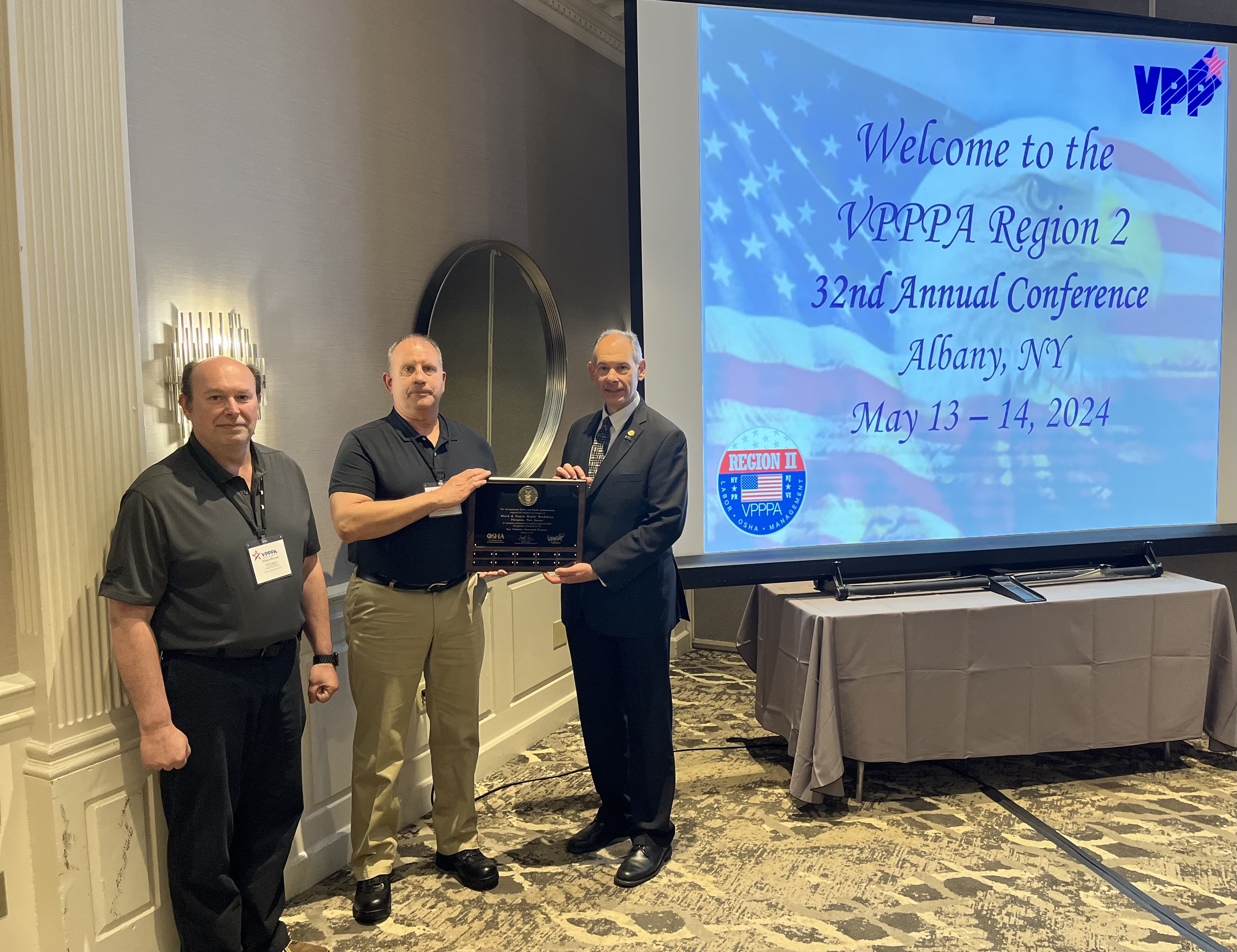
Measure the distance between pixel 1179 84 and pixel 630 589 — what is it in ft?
10.2

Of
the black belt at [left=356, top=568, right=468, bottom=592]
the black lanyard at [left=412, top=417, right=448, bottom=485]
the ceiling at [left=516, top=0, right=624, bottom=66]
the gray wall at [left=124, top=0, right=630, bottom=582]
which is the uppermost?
the ceiling at [left=516, top=0, right=624, bottom=66]

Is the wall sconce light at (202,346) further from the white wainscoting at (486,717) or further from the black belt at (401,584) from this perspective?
the white wainscoting at (486,717)

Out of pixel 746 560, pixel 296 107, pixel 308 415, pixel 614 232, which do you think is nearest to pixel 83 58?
pixel 296 107

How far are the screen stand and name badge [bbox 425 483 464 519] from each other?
1.49 metres

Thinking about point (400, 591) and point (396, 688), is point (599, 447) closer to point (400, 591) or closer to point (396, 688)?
point (400, 591)

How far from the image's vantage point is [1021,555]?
11.4 ft

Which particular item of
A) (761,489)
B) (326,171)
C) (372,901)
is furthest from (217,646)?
(761,489)

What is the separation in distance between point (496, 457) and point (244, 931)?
2.01m

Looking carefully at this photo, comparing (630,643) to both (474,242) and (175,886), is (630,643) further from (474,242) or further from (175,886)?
(474,242)

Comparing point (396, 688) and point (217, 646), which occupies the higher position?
point (217, 646)

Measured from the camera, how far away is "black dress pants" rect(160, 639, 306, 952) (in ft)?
6.72

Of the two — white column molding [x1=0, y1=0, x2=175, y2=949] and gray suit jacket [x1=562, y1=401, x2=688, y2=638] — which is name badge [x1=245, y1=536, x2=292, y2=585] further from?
gray suit jacket [x1=562, y1=401, x2=688, y2=638]

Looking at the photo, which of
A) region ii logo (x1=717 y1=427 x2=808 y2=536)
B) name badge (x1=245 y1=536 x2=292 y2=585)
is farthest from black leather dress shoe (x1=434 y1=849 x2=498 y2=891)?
region ii logo (x1=717 y1=427 x2=808 y2=536)

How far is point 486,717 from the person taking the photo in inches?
141
